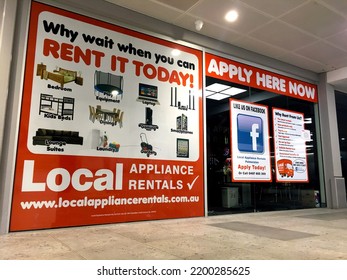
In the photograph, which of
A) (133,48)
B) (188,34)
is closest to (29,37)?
(133,48)

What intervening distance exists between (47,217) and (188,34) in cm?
342

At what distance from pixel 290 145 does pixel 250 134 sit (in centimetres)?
121

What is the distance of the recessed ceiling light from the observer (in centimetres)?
419

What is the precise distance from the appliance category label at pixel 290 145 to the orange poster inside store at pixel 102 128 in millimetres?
1939

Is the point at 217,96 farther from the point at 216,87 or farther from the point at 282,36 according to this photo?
the point at 282,36

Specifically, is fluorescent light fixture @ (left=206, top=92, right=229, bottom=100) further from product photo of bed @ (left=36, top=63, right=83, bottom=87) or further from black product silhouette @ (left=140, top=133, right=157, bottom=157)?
product photo of bed @ (left=36, top=63, right=83, bottom=87)

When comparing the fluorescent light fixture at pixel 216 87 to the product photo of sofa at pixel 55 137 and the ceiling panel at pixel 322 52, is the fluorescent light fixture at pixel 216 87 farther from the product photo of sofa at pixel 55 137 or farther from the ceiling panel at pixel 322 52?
the product photo of sofa at pixel 55 137

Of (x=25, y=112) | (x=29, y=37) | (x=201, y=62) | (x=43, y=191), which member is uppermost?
(x=201, y=62)

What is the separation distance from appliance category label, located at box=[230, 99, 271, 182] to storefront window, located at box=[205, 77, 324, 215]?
0.09m

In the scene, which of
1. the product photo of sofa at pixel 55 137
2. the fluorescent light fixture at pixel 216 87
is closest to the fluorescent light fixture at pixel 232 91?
the fluorescent light fixture at pixel 216 87

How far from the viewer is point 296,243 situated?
2703 mm

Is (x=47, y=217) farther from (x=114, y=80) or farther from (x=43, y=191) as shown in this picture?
(x=114, y=80)

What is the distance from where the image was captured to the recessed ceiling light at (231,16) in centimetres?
419

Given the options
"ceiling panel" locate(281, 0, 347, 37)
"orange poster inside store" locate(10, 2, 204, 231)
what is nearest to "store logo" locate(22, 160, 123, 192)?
"orange poster inside store" locate(10, 2, 204, 231)
